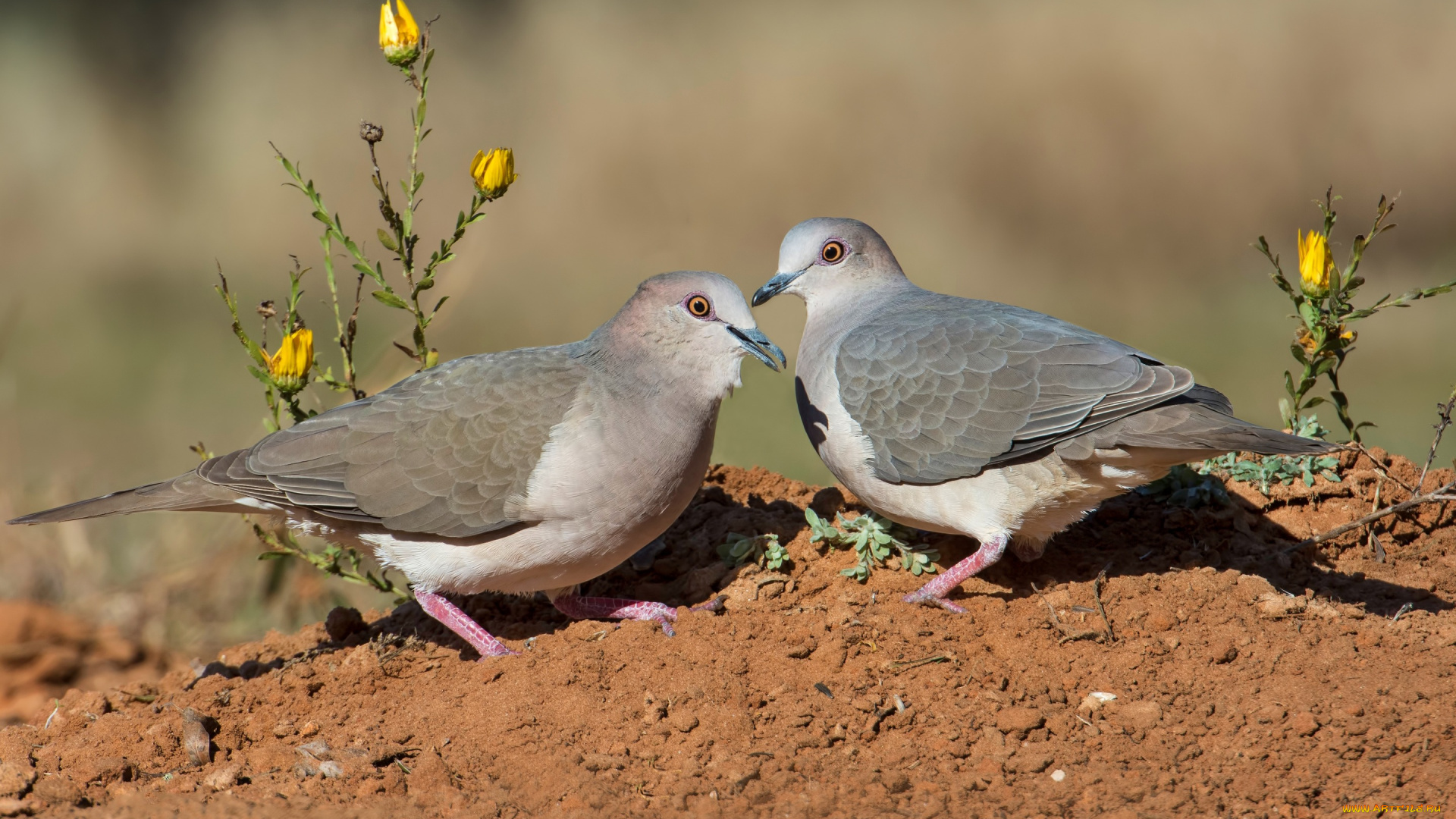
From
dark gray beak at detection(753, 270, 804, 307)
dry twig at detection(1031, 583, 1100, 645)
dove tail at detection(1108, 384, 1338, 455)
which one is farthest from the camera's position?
dark gray beak at detection(753, 270, 804, 307)

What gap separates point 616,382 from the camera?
4.43 m

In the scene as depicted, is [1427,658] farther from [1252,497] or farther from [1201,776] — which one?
[1252,497]

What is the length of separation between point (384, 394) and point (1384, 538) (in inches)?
180

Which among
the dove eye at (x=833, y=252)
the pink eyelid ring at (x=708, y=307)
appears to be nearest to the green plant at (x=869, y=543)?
the pink eyelid ring at (x=708, y=307)

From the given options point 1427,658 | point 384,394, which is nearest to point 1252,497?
point 1427,658

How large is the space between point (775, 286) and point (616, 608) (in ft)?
6.18

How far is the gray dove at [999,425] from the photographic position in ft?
13.7

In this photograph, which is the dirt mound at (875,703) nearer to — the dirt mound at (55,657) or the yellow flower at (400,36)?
the dirt mound at (55,657)

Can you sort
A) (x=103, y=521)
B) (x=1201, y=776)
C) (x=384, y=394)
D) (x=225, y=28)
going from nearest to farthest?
(x=1201, y=776), (x=384, y=394), (x=103, y=521), (x=225, y=28)

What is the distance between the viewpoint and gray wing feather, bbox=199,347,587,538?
14.1 feet

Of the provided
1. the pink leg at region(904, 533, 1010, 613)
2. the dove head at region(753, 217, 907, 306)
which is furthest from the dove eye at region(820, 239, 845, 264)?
the pink leg at region(904, 533, 1010, 613)

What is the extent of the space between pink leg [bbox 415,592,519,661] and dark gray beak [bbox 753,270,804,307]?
2107 millimetres

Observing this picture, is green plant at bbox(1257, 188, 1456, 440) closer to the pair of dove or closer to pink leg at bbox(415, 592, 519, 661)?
the pair of dove

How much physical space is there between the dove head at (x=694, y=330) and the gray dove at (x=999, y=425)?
0.61 meters
